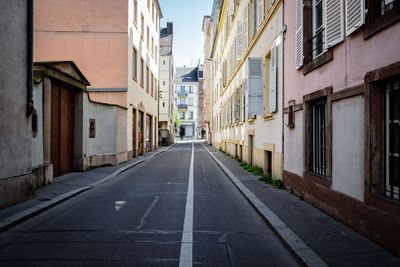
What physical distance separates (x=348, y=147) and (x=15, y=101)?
641 cm

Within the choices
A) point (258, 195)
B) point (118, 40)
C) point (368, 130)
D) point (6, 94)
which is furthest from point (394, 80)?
point (118, 40)

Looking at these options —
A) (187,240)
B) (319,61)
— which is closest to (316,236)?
(187,240)

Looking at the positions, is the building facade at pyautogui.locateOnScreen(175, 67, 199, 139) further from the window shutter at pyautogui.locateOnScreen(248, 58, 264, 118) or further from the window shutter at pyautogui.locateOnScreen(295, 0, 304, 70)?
the window shutter at pyautogui.locateOnScreen(295, 0, 304, 70)

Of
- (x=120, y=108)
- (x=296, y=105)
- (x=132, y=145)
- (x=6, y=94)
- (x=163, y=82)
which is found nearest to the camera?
(x=6, y=94)

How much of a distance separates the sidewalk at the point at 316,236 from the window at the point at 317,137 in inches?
32.0

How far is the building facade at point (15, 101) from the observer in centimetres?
821

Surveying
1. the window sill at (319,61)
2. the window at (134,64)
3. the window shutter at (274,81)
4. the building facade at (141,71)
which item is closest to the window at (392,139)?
the window sill at (319,61)

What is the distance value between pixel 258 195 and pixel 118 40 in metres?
14.6

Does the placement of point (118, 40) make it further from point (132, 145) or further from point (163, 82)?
point (163, 82)

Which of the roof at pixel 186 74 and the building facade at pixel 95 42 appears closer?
the building facade at pixel 95 42

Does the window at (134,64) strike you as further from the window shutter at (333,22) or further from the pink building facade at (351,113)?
the window shutter at (333,22)

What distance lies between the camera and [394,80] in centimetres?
536

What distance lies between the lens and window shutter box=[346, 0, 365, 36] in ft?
20.1

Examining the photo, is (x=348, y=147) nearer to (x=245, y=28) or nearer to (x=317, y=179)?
(x=317, y=179)
